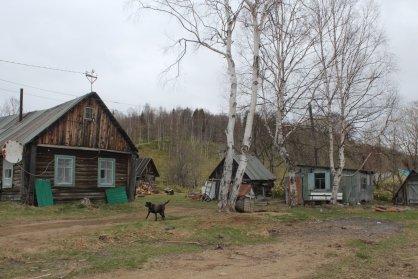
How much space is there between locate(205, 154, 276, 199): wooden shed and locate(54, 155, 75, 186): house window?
12.6 metres

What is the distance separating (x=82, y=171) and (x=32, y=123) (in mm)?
3911

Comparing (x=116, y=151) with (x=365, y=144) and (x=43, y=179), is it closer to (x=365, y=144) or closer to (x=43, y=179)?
(x=43, y=179)

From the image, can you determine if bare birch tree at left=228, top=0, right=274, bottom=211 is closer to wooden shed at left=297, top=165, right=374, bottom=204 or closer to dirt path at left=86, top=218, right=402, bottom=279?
dirt path at left=86, top=218, right=402, bottom=279

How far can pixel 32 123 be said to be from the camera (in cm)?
2377

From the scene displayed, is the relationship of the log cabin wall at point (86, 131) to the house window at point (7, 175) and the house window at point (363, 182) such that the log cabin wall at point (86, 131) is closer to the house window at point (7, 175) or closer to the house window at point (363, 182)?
the house window at point (7, 175)

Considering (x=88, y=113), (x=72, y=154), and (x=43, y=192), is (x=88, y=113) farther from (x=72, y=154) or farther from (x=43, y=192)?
(x=43, y=192)

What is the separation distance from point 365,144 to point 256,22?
638 inches

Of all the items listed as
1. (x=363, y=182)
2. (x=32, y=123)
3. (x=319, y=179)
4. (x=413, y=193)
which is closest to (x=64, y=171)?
(x=32, y=123)

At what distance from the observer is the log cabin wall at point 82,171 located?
21312 mm

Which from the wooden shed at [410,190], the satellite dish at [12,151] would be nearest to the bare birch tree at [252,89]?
the satellite dish at [12,151]

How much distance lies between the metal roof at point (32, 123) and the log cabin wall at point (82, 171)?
108 centimetres

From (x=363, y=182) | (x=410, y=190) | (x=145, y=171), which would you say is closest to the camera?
(x=410, y=190)

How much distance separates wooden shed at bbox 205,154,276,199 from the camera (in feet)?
107

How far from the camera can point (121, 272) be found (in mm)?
7762
